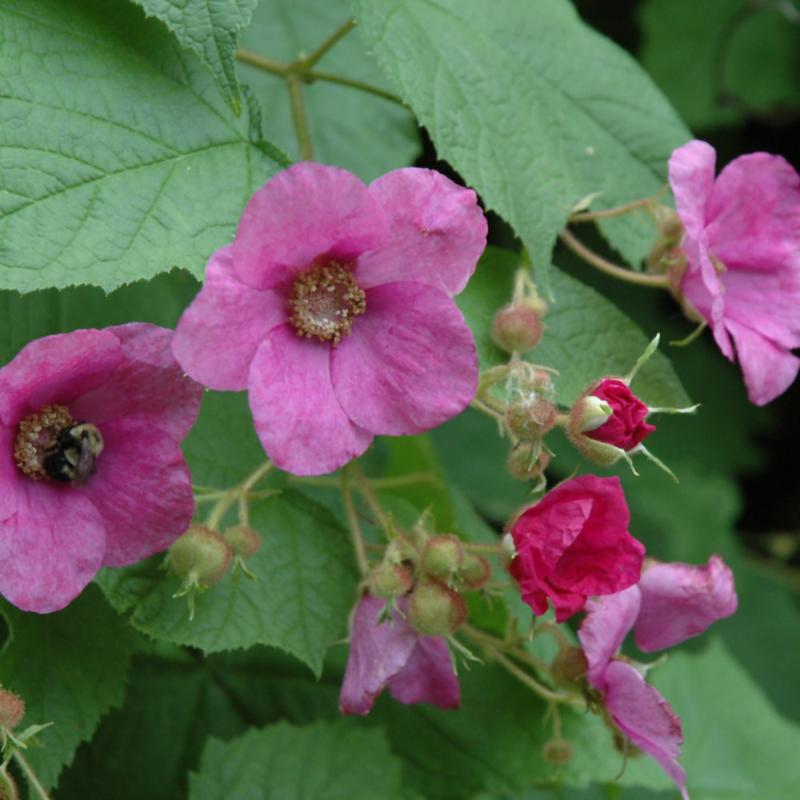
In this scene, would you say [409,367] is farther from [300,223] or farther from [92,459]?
[92,459]

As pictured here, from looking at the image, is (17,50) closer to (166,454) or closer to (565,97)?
(166,454)

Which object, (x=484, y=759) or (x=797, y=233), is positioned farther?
(x=484, y=759)

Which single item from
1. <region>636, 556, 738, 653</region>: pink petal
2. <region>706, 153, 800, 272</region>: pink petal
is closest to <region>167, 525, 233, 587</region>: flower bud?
<region>636, 556, 738, 653</region>: pink petal

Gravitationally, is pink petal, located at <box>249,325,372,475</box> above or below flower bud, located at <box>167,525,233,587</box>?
above

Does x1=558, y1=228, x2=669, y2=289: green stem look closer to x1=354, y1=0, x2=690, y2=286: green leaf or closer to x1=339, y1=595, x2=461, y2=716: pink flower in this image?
x1=354, y1=0, x2=690, y2=286: green leaf

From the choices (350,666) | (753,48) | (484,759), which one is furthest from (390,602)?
(753,48)

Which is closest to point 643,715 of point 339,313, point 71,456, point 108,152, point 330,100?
point 339,313
